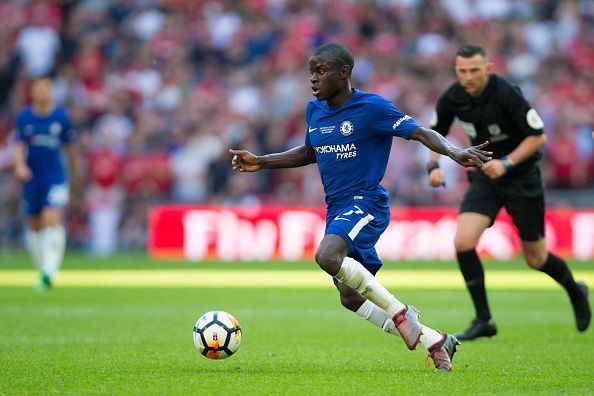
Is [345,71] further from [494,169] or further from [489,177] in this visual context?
[489,177]

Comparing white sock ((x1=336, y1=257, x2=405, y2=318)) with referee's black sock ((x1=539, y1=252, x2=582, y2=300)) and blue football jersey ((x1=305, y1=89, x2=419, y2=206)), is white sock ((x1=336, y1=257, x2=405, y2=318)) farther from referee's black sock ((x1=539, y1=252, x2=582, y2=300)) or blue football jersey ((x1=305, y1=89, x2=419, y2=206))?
referee's black sock ((x1=539, y1=252, x2=582, y2=300))

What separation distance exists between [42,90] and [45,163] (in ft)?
3.38

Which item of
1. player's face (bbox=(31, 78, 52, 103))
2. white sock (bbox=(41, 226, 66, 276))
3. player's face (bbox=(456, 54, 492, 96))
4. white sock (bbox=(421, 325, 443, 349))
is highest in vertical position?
player's face (bbox=(31, 78, 52, 103))

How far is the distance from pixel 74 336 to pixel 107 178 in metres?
13.7

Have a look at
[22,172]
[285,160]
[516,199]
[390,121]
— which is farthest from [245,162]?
[22,172]

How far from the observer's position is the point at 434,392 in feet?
21.1

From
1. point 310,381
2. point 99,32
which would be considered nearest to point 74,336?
point 310,381

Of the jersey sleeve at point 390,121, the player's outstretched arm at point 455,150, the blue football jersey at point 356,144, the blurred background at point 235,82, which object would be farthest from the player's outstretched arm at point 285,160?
the blurred background at point 235,82

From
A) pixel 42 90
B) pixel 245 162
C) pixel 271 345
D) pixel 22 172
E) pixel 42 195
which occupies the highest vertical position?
pixel 42 90

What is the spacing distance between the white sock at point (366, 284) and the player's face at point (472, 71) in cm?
280

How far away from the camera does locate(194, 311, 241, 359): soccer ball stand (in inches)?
303

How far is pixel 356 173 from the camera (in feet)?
25.5

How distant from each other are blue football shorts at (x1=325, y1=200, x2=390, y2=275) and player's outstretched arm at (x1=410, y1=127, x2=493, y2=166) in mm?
648

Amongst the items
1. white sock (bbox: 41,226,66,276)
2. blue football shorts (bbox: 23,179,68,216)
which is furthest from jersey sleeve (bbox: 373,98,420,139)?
blue football shorts (bbox: 23,179,68,216)
